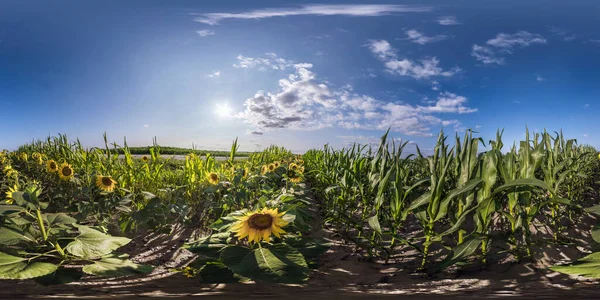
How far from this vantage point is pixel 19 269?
1.16m

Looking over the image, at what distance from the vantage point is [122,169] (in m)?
3.82

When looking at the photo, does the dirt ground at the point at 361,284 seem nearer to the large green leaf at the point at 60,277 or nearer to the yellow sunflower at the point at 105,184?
the large green leaf at the point at 60,277

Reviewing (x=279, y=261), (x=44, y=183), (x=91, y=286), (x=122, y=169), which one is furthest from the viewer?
(x=44, y=183)

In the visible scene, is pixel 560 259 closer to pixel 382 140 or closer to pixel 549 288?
pixel 549 288

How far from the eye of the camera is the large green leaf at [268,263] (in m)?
1.15

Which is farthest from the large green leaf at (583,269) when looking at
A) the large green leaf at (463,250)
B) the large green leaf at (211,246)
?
the large green leaf at (211,246)

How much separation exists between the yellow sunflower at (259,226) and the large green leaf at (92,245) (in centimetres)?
45

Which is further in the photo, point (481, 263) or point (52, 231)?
point (52, 231)

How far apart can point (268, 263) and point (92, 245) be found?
695mm

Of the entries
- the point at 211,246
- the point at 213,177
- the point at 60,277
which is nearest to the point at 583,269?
the point at 211,246

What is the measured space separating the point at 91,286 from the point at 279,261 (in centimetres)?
58

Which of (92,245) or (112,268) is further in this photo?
(92,245)

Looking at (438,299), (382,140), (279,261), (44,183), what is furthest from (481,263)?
(44,183)

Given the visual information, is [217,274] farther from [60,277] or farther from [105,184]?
[105,184]
